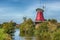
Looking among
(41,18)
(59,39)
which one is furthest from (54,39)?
(41,18)

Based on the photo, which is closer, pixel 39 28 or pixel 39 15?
pixel 39 28

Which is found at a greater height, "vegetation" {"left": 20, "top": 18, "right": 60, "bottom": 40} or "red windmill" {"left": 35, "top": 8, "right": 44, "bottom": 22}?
"red windmill" {"left": 35, "top": 8, "right": 44, "bottom": 22}

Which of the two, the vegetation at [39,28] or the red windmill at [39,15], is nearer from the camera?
the vegetation at [39,28]

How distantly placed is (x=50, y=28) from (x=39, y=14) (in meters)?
38.6

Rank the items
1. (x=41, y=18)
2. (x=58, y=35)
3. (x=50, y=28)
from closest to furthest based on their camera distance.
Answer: (x=58, y=35) < (x=50, y=28) < (x=41, y=18)

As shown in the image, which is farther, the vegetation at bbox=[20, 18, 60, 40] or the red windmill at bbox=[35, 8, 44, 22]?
the red windmill at bbox=[35, 8, 44, 22]

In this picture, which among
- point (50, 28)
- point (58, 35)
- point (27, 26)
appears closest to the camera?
point (58, 35)

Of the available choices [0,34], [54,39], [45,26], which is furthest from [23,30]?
[0,34]

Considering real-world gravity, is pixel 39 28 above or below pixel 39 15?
below

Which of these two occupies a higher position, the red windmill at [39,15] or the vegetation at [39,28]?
the red windmill at [39,15]

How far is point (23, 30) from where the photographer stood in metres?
93.2

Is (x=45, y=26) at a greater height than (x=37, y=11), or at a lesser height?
lesser

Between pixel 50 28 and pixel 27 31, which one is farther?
pixel 27 31

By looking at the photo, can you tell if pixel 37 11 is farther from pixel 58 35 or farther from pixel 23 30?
pixel 58 35
